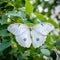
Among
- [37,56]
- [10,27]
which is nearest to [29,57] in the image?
[37,56]

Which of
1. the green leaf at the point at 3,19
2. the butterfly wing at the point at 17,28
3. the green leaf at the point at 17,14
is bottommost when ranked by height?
the butterfly wing at the point at 17,28

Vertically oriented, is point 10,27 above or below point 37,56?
above

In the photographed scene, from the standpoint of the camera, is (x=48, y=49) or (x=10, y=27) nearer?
(x=10, y=27)

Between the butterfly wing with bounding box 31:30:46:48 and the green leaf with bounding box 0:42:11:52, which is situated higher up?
the butterfly wing with bounding box 31:30:46:48

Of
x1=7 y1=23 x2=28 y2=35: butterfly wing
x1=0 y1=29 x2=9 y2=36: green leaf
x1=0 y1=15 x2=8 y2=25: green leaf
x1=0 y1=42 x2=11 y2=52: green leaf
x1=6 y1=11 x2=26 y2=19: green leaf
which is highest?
x1=6 y1=11 x2=26 y2=19: green leaf

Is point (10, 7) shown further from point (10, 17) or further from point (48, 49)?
point (48, 49)
